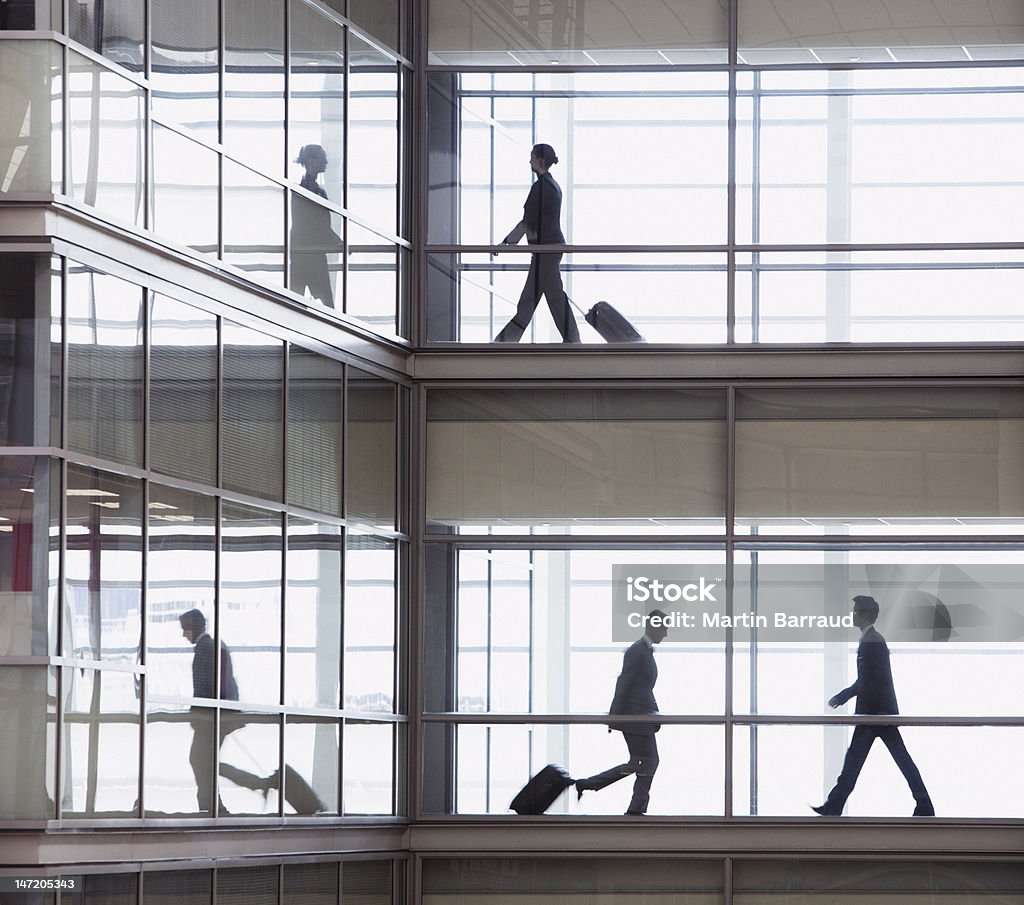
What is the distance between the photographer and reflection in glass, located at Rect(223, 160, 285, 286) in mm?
11898

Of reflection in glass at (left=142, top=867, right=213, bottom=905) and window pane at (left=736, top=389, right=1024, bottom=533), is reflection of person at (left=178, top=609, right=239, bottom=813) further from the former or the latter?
window pane at (left=736, top=389, right=1024, bottom=533)

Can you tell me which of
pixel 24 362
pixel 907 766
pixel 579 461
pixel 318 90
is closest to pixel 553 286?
pixel 579 461

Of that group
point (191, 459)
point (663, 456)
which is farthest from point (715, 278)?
point (191, 459)

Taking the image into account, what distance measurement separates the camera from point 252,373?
39.9 feet

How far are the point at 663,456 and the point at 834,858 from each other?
3468 mm

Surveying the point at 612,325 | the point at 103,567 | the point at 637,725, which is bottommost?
the point at 637,725

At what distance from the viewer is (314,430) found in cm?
1305

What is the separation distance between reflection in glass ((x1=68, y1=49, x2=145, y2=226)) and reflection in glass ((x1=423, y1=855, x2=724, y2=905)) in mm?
6318

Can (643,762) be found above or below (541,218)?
below

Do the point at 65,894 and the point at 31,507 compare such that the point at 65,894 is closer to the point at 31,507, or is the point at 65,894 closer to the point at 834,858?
the point at 31,507

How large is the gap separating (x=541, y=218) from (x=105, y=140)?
515cm

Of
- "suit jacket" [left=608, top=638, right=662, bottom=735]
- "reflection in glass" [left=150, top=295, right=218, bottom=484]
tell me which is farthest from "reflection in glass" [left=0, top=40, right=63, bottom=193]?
"suit jacket" [left=608, top=638, right=662, bottom=735]

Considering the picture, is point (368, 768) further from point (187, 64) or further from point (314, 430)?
point (187, 64)

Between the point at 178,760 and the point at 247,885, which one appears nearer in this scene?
the point at 178,760
